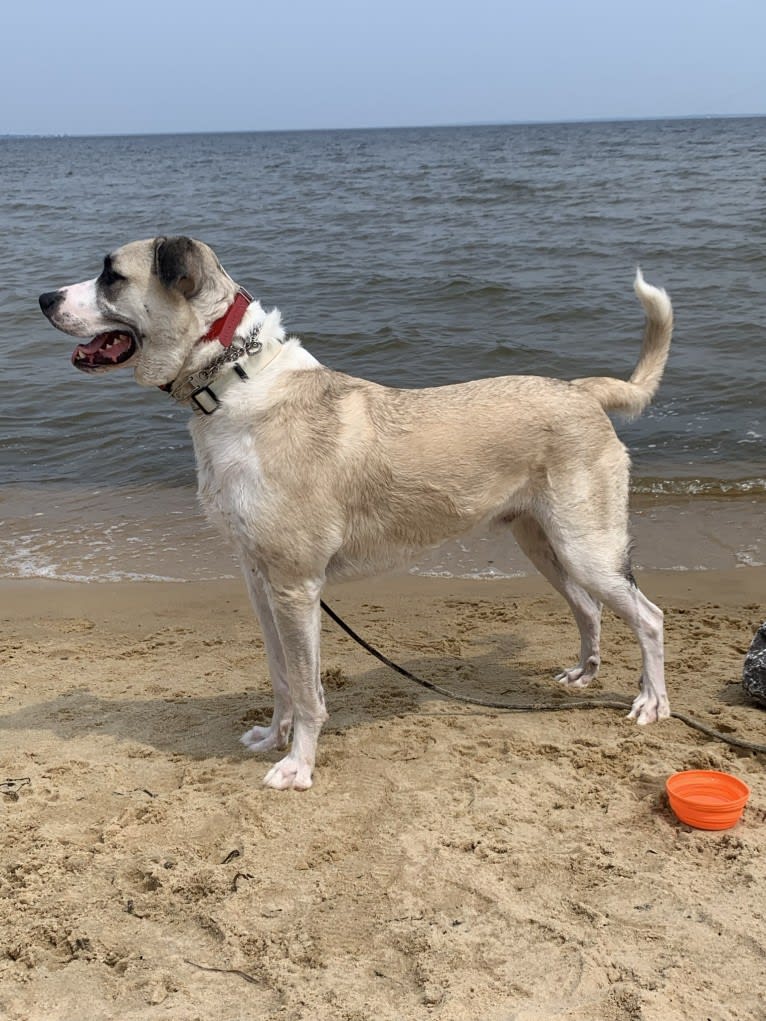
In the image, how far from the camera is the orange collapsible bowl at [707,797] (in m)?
3.68

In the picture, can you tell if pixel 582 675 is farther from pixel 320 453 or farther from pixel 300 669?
pixel 320 453

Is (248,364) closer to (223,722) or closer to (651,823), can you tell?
(223,722)

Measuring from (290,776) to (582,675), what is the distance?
1.83m

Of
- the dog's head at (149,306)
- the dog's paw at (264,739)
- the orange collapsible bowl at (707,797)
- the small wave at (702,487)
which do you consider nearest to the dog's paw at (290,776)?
the dog's paw at (264,739)

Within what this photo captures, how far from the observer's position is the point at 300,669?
4332 mm

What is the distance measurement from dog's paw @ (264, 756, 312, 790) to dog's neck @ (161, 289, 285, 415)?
61.4 inches

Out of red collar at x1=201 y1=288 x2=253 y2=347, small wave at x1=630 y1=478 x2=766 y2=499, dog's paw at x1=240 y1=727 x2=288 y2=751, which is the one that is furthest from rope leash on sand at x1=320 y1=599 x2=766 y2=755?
small wave at x1=630 y1=478 x2=766 y2=499

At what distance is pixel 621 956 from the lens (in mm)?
3055

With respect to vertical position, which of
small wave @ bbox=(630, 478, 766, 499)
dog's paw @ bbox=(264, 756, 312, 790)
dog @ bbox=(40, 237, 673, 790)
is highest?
dog @ bbox=(40, 237, 673, 790)

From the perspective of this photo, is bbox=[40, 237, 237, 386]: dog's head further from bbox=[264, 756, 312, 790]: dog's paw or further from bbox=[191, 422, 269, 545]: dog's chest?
bbox=[264, 756, 312, 790]: dog's paw

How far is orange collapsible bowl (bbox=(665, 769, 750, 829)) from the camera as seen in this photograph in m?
3.68

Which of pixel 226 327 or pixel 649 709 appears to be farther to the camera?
pixel 649 709

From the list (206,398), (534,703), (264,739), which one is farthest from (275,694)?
(206,398)

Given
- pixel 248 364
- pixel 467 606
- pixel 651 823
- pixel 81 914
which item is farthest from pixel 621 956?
pixel 467 606
